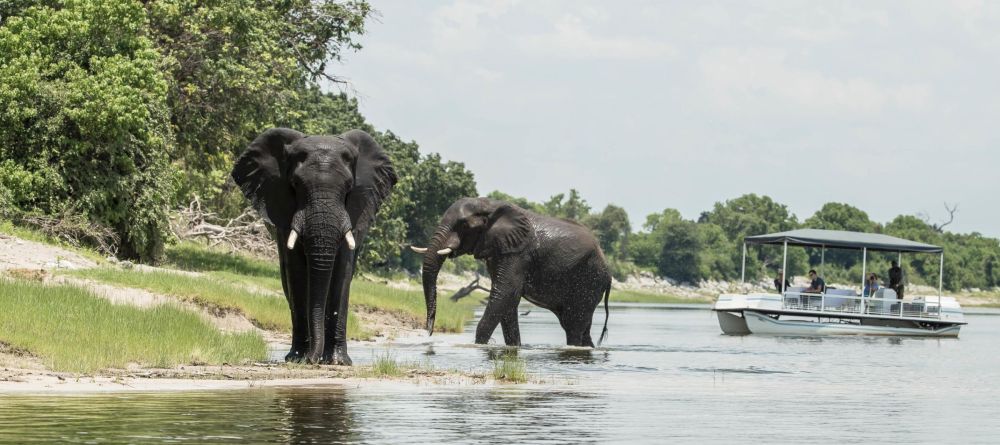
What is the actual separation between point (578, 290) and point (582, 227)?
1.45m

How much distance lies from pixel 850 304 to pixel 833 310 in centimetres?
77

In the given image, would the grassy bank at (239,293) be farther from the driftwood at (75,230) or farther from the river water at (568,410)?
the river water at (568,410)

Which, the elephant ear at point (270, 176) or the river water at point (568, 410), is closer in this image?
the river water at point (568, 410)

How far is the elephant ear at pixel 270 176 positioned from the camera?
18.8 meters

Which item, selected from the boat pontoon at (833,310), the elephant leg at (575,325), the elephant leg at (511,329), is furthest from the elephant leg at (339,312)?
the boat pontoon at (833,310)

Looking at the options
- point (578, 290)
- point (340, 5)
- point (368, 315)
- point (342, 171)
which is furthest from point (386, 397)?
point (340, 5)

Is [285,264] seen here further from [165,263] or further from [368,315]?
[165,263]

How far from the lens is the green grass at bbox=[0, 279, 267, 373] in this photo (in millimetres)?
17516

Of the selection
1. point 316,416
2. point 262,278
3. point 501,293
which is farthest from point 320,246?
point 262,278

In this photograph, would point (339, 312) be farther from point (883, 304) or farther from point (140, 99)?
point (883, 304)

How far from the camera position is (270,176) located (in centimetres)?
1911

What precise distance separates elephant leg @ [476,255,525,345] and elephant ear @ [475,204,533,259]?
0.65 feet

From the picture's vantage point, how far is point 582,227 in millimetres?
30734

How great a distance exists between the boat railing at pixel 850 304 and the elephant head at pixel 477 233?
18768 millimetres
